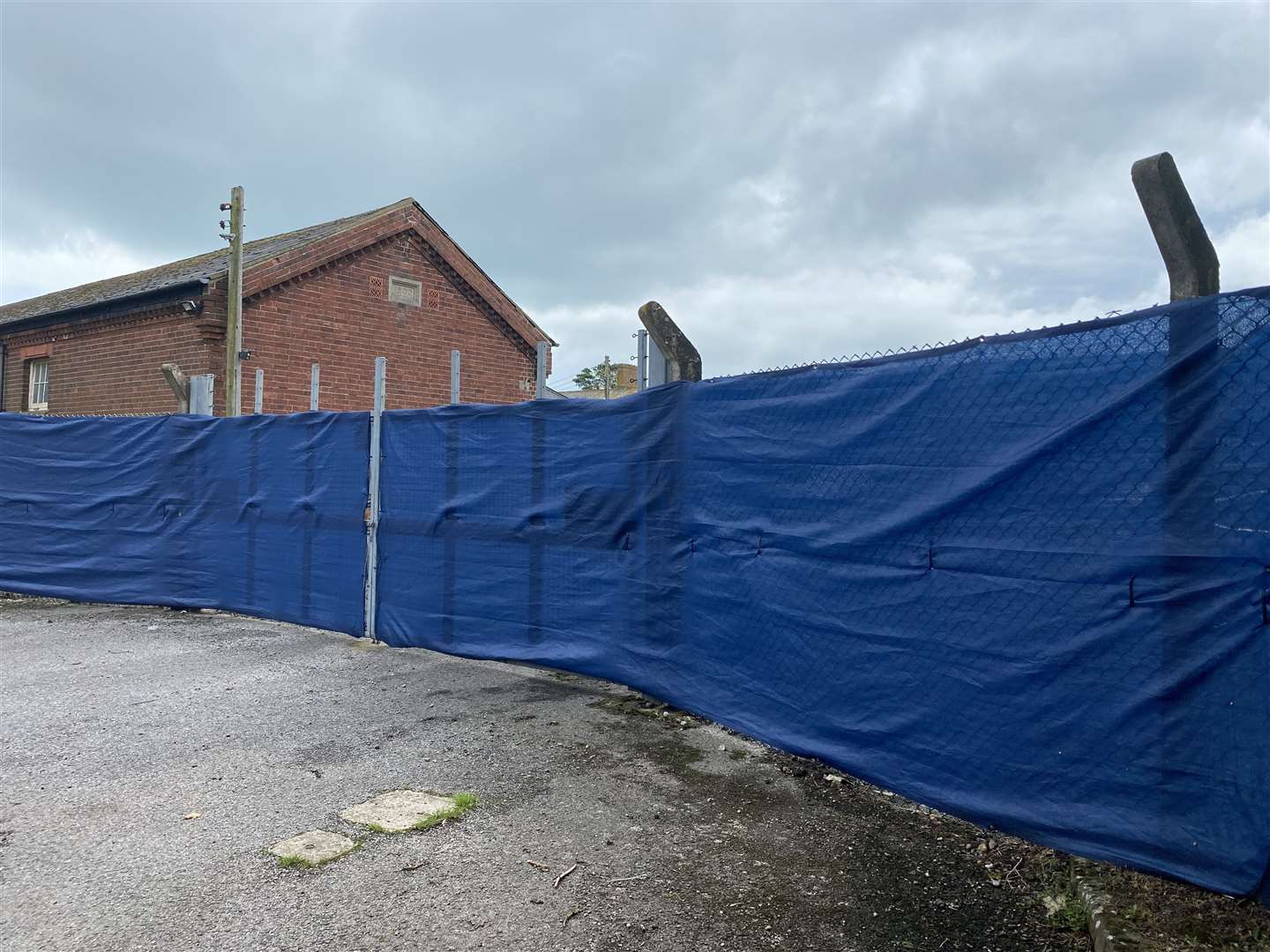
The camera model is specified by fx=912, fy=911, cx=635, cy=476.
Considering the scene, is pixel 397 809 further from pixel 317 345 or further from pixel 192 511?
pixel 317 345

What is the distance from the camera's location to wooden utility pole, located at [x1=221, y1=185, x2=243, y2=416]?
14.0 metres

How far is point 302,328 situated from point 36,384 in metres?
6.80

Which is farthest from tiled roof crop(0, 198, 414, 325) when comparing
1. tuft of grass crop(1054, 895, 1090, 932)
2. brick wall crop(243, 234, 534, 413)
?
tuft of grass crop(1054, 895, 1090, 932)

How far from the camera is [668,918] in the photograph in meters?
3.08

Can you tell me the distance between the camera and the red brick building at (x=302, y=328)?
50.5ft

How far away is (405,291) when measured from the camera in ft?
59.2

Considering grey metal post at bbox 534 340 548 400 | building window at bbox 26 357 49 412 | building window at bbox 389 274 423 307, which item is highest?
building window at bbox 389 274 423 307

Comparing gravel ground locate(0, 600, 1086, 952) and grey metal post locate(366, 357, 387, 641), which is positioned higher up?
grey metal post locate(366, 357, 387, 641)

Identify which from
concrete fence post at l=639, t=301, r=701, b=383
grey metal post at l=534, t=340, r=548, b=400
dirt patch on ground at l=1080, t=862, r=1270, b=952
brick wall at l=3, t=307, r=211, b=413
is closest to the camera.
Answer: dirt patch on ground at l=1080, t=862, r=1270, b=952

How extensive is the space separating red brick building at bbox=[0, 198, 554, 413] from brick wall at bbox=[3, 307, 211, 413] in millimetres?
31

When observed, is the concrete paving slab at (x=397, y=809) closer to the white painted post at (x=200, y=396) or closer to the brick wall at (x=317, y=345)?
the white painted post at (x=200, y=396)

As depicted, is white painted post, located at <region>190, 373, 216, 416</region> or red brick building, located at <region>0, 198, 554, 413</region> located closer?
white painted post, located at <region>190, 373, 216, 416</region>

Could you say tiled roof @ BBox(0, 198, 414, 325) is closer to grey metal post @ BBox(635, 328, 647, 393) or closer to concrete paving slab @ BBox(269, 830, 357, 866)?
grey metal post @ BBox(635, 328, 647, 393)

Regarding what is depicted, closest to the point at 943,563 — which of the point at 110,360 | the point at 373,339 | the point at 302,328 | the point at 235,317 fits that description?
the point at 235,317
